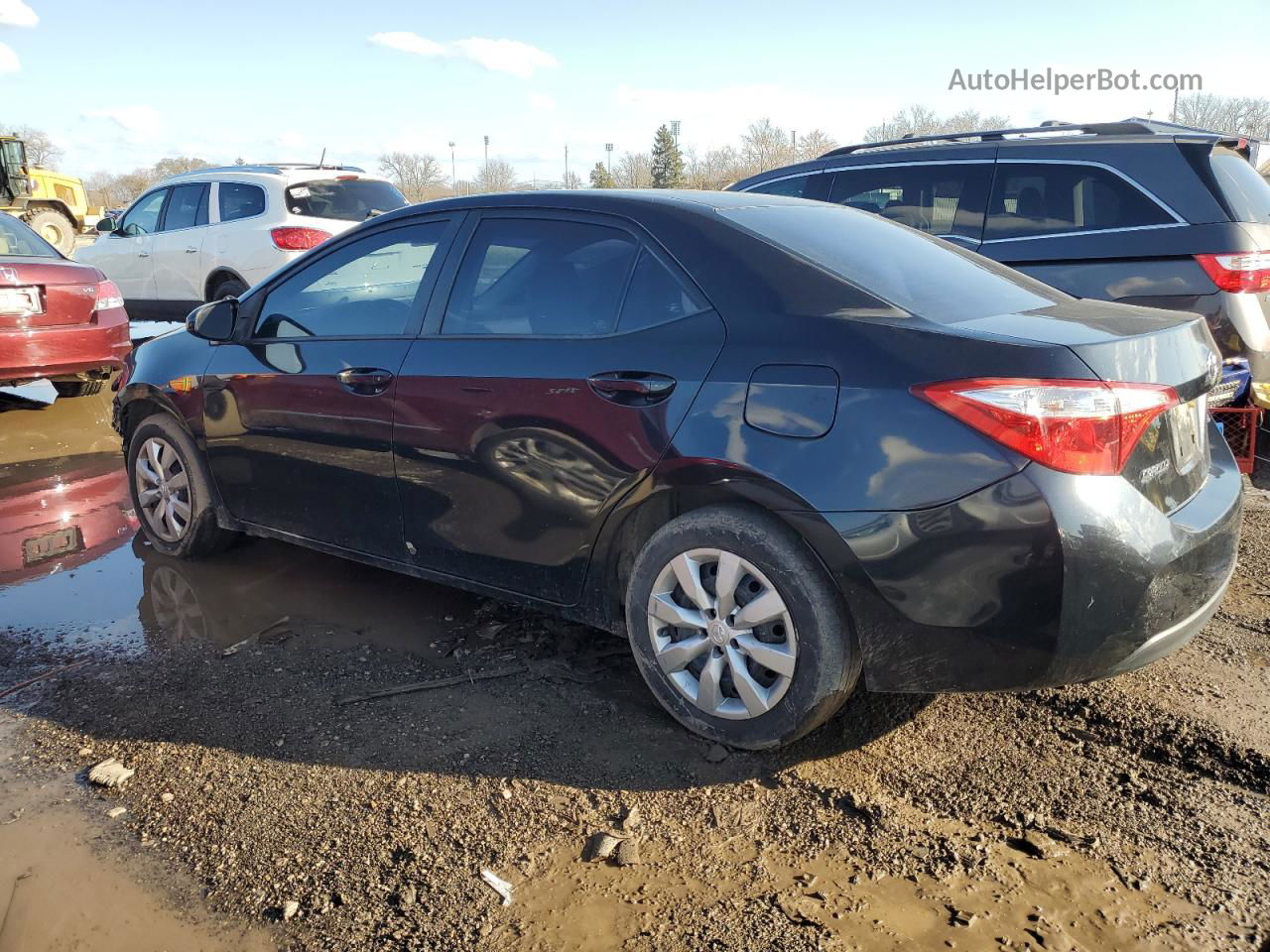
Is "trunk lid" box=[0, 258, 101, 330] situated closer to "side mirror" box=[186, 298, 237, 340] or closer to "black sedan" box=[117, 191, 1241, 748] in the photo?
"side mirror" box=[186, 298, 237, 340]

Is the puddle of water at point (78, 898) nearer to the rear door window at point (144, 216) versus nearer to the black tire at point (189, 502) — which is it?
the black tire at point (189, 502)

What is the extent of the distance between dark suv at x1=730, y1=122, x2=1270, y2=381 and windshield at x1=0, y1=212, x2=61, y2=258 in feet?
20.9

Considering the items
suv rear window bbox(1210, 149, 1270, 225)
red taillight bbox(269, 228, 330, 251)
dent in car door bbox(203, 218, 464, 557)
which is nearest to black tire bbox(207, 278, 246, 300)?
red taillight bbox(269, 228, 330, 251)

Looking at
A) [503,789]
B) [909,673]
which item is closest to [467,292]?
[503,789]

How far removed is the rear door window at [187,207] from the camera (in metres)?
11.3

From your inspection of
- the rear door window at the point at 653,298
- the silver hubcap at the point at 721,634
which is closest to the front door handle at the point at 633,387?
the rear door window at the point at 653,298

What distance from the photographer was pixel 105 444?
730 cm

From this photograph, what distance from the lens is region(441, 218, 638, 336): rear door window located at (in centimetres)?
333

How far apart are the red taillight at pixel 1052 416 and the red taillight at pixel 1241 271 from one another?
341 cm

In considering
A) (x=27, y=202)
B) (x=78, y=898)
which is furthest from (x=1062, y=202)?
(x=27, y=202)

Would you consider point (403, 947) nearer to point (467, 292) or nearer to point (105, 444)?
point (467, 292)

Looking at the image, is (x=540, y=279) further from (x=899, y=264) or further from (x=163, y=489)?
(x=163, y=489)

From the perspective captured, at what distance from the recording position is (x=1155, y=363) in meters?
2.75

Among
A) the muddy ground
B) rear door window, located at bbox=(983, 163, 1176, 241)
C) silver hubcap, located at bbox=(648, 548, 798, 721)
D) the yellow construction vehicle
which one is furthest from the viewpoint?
the yellow construction vehicle
